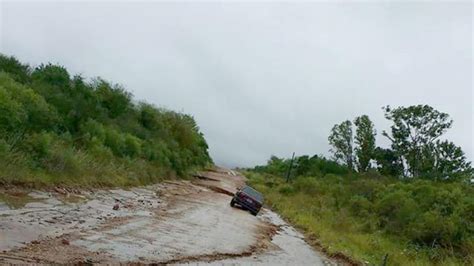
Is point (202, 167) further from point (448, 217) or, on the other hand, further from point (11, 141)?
point (11, 141)

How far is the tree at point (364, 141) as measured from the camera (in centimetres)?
9719

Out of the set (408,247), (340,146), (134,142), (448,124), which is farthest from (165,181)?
(340,146)

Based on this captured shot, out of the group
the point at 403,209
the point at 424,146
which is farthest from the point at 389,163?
the point at 403,209

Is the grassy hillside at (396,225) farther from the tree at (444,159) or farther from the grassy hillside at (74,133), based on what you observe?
the tree at (444,159)

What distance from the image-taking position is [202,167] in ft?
222

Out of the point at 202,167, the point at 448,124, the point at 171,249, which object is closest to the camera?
the point at 171,249

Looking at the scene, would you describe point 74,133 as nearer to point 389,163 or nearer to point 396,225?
point 396,225

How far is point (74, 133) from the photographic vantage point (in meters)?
31.0

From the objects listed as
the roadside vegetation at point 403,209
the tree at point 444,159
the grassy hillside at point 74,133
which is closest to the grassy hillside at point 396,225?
the roadside vegetation at point 403,209

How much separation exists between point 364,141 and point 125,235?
8808 cm

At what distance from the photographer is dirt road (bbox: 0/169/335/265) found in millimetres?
11219

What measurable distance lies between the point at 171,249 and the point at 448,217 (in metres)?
21.0

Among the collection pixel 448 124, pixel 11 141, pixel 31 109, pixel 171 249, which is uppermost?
pixel 448 124

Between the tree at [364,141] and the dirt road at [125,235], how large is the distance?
241 ft
